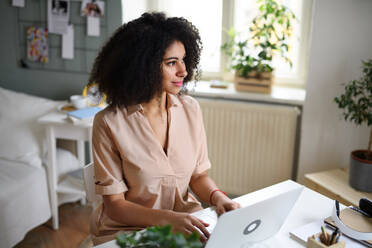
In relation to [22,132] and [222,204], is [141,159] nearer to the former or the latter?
[222,204]

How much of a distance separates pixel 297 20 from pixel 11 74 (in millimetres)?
2109

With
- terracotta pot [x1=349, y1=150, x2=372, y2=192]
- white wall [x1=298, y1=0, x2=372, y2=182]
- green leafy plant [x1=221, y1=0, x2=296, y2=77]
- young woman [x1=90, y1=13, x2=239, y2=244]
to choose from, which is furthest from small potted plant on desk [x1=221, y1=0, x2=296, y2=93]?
young woman [x1=90, y1=13, x2=239, y2=244]

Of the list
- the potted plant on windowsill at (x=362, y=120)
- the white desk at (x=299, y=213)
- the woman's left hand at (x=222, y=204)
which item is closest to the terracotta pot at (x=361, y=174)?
the potted plant on windowsill at (x=362, y=120)

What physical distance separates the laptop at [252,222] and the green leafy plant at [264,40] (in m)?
1.42

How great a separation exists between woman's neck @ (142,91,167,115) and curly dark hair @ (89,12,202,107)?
0.04m

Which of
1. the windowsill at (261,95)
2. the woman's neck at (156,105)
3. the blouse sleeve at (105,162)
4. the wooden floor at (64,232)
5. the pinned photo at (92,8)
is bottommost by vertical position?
the wooden floor at (64,232)

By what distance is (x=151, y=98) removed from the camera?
130 centimetres

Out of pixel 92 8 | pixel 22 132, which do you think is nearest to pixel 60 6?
pixel 92 8

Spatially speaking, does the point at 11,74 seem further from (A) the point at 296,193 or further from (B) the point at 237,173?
(A) the point at 296,193

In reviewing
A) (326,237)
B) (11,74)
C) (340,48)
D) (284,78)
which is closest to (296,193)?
(326,237)

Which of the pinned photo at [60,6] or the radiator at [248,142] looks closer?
the radiator at [248,142]

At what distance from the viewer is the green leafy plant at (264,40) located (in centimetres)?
225

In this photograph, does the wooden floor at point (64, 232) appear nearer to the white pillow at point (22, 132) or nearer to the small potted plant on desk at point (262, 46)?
the white pillow at point (22, 132)

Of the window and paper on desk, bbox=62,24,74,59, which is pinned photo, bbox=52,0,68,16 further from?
the window
